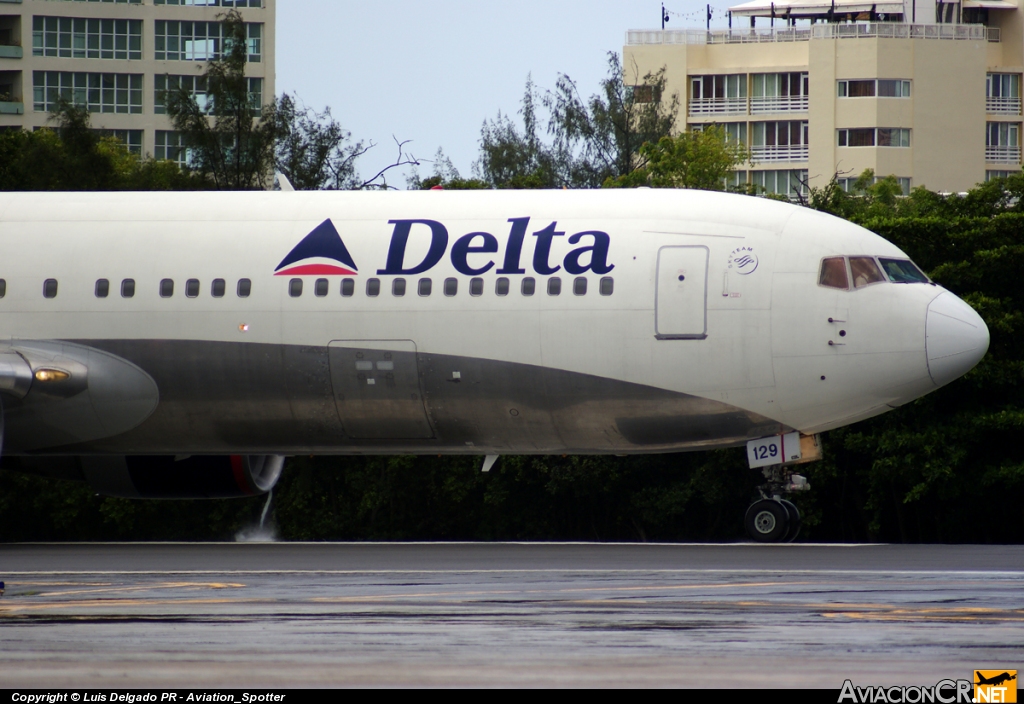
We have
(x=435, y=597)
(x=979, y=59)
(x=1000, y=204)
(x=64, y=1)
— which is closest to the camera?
(x=435, y=597)

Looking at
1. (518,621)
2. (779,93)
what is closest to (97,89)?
(779,93)

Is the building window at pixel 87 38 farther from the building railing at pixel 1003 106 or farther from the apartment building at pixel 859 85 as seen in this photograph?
the building railing at pixel 1003 106

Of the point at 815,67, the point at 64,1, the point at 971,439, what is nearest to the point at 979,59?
the point at 815,67

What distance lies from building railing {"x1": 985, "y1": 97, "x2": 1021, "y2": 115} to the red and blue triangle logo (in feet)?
344

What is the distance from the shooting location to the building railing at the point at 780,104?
4818 inches

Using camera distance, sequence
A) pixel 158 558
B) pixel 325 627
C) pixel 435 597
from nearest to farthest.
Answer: pixel 325 627
pixel 435 597
pixel 158 558

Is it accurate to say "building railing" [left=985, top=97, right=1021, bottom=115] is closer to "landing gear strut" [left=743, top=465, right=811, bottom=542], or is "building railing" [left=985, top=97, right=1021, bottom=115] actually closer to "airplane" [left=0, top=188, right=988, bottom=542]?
"airplane" [left=0, top=188, right=988, bottom=542]

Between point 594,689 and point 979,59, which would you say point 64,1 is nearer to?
point 979,59

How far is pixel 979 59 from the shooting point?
115438 millimetres

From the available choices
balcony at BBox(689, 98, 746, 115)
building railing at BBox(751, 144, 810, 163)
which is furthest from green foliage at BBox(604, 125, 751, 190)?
balcony at BBox(689, 98, 746, 115)

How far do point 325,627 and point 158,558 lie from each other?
9223 millimetres

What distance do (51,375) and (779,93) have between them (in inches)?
4181

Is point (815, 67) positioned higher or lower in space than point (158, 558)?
higher

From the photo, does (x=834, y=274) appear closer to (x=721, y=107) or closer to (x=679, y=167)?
(x=679, y=167)
